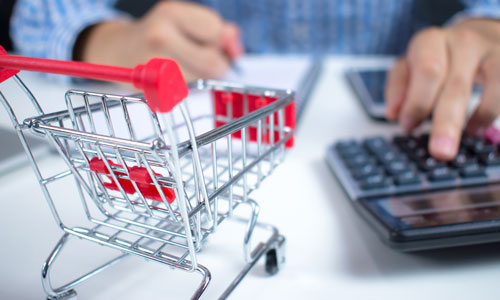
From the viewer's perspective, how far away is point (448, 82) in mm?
448

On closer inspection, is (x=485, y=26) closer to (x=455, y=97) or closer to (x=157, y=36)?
(x=455, y=97)

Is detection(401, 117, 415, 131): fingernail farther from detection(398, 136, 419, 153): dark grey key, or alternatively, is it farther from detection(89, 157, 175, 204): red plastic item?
detection(89, 157, 175, 204): red plastic item

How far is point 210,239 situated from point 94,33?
58 cm

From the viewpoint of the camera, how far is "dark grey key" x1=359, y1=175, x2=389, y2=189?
0.33m

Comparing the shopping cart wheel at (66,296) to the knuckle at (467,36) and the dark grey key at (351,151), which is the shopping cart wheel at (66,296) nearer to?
the dark grey key at (351,151)

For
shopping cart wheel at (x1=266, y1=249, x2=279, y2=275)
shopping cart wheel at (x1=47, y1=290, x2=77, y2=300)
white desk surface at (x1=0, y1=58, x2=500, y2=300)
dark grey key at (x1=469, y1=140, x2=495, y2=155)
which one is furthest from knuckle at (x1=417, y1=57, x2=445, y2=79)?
shopping cart wheel at (x1=47, y1=290, x2=77, y2=300)

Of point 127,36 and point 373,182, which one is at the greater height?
point 127,36

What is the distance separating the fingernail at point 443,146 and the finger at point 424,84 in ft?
0.26

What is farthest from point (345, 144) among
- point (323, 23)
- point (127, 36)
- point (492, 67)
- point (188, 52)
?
point (323, 23)

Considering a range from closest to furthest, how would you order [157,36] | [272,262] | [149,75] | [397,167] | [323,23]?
[149,75], [272,262], [397,167], [157,36], [323,23]

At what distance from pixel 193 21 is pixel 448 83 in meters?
0.46

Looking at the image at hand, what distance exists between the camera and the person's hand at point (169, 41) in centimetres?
62

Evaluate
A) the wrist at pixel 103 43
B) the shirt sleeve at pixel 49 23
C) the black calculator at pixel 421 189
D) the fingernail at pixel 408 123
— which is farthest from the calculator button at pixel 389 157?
the shirt sleeve at pixel 49 23

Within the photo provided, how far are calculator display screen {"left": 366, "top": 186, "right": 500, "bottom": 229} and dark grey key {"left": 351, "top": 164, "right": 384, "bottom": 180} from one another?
0.12ft
